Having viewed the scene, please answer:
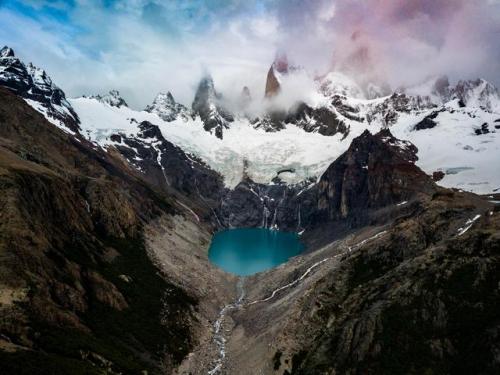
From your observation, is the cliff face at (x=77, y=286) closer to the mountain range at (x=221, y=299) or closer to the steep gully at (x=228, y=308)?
the mountain range at (x=221, y=299)

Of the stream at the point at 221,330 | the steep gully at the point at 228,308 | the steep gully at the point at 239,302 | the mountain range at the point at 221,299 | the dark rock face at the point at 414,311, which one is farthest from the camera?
the steep gully at the point at 228,308

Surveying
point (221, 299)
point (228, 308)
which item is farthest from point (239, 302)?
point (228, 308)

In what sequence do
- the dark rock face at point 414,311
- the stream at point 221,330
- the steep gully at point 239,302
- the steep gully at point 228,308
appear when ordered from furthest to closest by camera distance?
the steep gully at point 228,308 → the steep gully at point 239,302 → the stream at point 221,330 → the dark rock face at point 414,311

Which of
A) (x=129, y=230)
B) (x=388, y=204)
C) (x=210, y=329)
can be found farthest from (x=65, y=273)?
(x=388, y=204)

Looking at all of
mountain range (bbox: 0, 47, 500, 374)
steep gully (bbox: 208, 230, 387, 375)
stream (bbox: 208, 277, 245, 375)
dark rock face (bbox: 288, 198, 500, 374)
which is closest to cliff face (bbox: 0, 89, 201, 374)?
mountain range (bbox: 0, 47, 500, 374)

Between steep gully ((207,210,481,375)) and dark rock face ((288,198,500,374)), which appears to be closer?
dark rock face ((288,198,500,374))

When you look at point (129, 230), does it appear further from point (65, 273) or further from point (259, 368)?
point (259, 368)

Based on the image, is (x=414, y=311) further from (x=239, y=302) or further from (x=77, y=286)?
(x=239, y=302)

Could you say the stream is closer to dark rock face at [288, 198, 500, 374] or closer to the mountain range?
the mountain range

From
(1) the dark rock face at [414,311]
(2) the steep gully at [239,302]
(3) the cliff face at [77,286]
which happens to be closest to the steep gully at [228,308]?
(2) the steep gully at [239,302]
